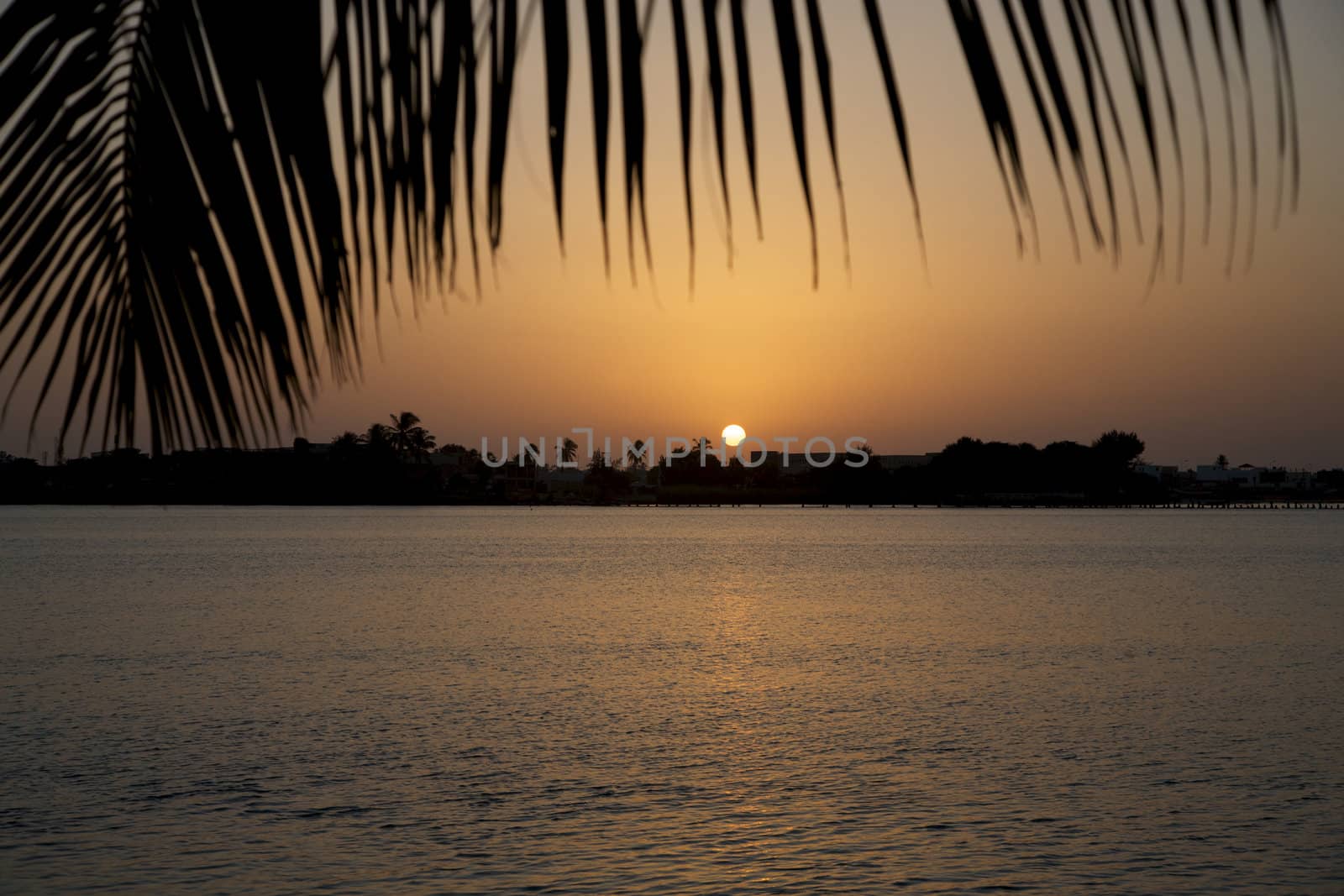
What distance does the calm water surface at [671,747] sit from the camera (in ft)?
85.0

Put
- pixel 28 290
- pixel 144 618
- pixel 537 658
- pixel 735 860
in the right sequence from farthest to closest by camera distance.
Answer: pixel 144 618, pixel 537 658, pixel 735 860, pixel 28 290

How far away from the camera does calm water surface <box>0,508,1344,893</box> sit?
25.9 m

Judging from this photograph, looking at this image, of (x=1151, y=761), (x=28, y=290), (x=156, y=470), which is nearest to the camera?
(x=28, y=290)

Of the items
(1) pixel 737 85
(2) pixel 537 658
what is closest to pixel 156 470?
(1) pixel 737 85

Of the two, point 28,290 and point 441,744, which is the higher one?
point 28,290

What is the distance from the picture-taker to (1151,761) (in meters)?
34.7

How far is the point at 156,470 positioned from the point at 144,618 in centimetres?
7596

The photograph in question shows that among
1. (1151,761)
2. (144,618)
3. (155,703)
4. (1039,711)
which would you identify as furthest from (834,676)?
(144,618)

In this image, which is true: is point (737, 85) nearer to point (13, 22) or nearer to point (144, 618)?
point (13, 22)

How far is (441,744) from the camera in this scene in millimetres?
36781

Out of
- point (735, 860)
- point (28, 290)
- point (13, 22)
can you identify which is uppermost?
point (13, 22)

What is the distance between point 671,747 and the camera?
3734 cm

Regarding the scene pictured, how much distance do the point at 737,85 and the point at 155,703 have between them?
45274 mm

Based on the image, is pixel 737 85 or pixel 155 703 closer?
pixel 737 85
